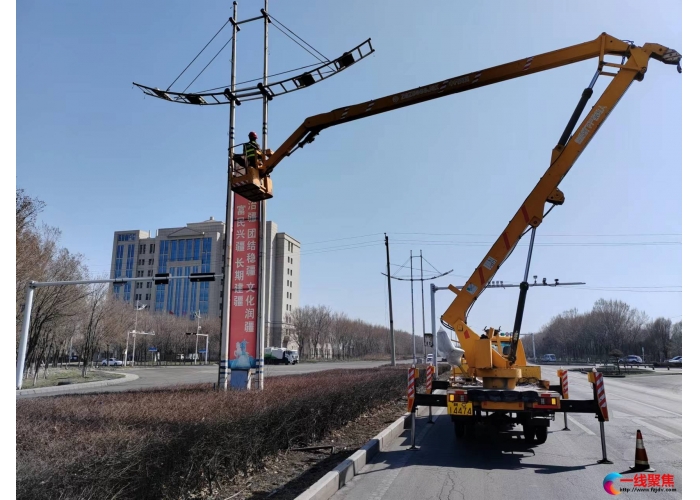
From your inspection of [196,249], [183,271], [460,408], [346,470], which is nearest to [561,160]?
[460,408]

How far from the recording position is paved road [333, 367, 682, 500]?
5883 mm

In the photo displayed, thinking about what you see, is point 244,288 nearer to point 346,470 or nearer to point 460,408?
point 460,408

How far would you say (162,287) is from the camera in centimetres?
9519

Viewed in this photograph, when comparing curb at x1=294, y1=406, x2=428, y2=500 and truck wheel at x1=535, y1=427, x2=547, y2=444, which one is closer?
curb at x1=294, y1=406, x2=428, y2=500

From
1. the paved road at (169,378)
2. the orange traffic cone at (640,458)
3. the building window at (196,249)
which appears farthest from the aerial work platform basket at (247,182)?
the building window at (196,249)

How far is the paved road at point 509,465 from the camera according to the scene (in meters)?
5.88

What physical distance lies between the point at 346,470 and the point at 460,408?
2.60 meters

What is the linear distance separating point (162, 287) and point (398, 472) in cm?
Result: 9655

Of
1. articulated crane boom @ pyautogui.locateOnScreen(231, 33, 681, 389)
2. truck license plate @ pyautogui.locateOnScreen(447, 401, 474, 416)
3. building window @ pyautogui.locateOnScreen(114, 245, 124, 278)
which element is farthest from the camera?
building window @ pyautogui.locateOnScreen(114, 245, 124, 278)

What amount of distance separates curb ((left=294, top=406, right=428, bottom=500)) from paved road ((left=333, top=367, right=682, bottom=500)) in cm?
10

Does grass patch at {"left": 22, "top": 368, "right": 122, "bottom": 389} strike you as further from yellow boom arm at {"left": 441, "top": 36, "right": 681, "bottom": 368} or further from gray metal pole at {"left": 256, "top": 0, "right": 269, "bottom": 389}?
yellow boom arm at {"left": 441, "top": 36, "right": 681, "bottom": 368}

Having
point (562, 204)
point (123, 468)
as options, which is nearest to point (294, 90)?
point (562, 204)

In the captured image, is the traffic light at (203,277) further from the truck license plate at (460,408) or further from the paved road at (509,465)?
the truck license plate at (460,408)

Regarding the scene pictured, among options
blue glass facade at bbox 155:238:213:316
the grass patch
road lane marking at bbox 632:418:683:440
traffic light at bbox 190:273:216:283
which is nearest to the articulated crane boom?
road lane marking at bbox 632:418:683:440
